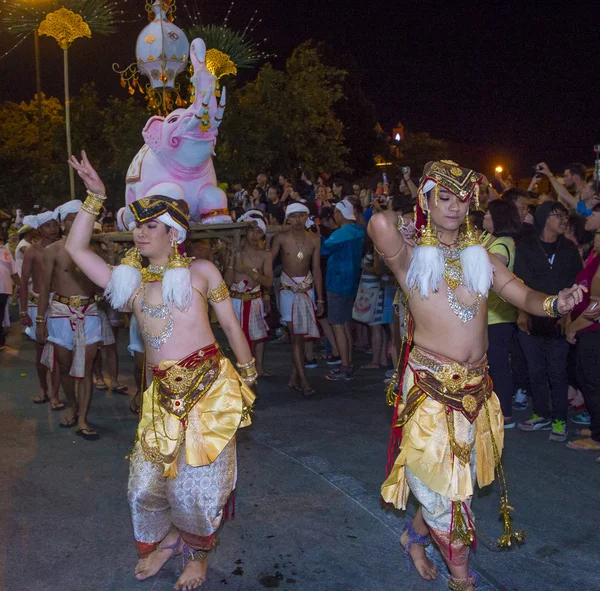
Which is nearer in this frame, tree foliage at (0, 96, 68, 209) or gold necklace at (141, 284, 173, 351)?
gold necklace at (141, 284, 173, 351)

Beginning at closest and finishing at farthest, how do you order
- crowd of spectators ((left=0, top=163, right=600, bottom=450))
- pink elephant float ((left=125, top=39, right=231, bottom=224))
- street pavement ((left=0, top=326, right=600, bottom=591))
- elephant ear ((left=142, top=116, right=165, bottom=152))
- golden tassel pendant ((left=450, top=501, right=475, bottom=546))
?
1. golden tassel pendant ((left=450, top=501, right=475, bottom=546))
2. street pavement ((left=0, top=326, right=600, bottom=591))
3. crowd of spectators ((left=0, top=163, right=600, bottom=450))
4. pink elephant float ((left=125, top=39, right=231, bottom=224))
5. elephant ear ((left=142, top=116, right=165, bottom=152))

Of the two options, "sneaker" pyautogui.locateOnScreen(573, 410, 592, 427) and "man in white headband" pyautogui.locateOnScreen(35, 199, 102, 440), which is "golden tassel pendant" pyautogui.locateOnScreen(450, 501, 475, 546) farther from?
"man in white headband" pyautogui.locateOnScreen(35, 199, 102, 440)

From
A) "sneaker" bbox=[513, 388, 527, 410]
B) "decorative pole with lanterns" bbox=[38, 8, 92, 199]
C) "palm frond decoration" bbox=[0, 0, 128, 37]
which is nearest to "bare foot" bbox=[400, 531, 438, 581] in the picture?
"sneaker" bbox=[513, 388, 527, 410]

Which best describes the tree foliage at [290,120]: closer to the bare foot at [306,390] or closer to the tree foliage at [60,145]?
the tree foliage at [60,145]

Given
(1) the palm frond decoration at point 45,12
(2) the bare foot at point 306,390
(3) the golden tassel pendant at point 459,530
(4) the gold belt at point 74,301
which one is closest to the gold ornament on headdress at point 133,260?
(3) the golden tassel pendant at point 459,530

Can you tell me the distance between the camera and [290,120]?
25.8 meters

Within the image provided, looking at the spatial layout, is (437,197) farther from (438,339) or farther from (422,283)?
(438,339)

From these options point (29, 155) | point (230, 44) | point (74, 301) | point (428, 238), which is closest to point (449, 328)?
point (428, 238)

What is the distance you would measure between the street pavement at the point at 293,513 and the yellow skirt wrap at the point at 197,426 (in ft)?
2.37

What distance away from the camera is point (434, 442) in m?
3.59

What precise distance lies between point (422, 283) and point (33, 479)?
361cm

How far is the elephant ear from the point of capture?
737cm

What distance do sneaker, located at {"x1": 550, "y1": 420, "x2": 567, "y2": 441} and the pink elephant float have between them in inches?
144

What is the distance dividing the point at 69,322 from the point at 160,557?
10.7 feet
